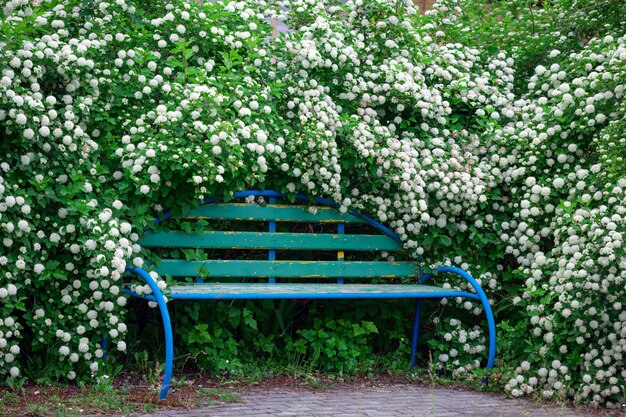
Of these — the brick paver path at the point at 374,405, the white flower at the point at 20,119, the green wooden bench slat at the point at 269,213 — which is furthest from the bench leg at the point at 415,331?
the white flower at the point at 20,119

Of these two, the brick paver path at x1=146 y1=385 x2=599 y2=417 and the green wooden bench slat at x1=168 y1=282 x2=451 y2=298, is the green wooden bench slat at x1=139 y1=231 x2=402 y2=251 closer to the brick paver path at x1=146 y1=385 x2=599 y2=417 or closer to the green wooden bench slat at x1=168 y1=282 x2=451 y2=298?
the green wooden bench slat at x1=168 y1=282 x2=451 y2=298

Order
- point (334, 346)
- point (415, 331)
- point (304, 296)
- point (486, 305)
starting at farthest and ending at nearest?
point (415, 331), point (334, 346), point (486, 305), point (304, 296)

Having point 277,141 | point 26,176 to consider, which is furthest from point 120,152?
point 277,141

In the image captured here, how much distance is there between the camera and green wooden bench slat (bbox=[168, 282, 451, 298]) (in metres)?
5.35

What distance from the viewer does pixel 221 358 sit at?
571cm

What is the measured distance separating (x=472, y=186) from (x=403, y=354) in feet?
4.46

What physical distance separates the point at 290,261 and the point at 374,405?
4.57 feet

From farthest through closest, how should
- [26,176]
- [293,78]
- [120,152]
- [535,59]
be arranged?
[535,59]
[293,78]
[120,152]
[26,176]

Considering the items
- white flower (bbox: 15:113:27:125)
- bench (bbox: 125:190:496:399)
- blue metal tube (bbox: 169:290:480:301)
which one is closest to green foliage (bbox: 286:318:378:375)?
bench (bbox: 125:190:496:399)

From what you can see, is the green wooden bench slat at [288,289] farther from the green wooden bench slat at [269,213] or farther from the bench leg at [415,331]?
the green wooden bench slat at [269,213]

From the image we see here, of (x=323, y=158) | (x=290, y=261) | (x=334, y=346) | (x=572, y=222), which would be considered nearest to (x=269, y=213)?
(x=290, y=261)

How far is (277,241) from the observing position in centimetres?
613

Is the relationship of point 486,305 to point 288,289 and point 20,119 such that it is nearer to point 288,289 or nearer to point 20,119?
point 288,289

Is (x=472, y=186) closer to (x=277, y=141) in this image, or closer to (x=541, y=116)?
(x=541, y=116)
